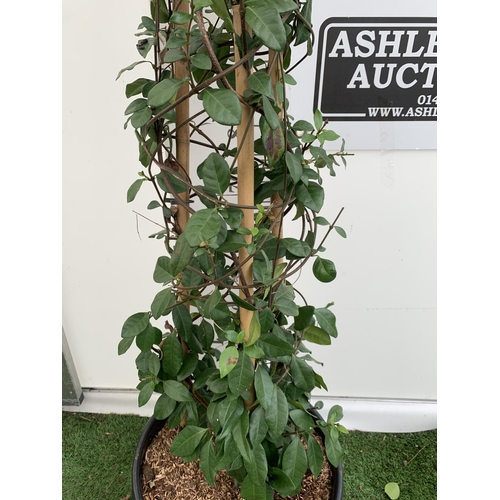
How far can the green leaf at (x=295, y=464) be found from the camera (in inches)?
32.1

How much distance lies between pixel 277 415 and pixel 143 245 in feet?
2.41

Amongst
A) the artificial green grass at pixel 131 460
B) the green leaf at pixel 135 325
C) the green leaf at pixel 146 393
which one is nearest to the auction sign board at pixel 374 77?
the green leaf at pixel 135 325

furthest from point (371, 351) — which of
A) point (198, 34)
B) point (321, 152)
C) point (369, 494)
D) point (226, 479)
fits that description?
point (198, 34)

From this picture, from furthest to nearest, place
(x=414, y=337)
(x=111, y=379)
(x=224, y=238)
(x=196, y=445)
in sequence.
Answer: (x=111, y=379), (x=414, y=337), (x=196, y=445), (x=224, y=238)

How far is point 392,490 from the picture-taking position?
1.22m

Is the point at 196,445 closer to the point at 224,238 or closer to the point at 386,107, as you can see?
the point at 224,238

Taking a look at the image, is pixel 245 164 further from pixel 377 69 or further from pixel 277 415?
pixel 377 69

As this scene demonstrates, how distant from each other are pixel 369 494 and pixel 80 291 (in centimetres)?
108

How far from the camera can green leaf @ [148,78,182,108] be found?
61 cm

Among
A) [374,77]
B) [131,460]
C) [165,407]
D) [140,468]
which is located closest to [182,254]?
[165,407]

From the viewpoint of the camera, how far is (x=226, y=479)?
977mm

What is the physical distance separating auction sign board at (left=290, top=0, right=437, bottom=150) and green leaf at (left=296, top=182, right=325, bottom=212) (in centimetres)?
51

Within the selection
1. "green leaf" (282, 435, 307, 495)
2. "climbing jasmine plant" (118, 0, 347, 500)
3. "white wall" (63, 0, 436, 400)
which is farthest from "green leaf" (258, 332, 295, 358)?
"white wall" (63, 0, 436, 400)

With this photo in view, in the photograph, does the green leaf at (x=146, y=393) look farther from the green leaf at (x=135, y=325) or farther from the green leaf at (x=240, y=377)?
the green leaf at (x=240, y=377)
